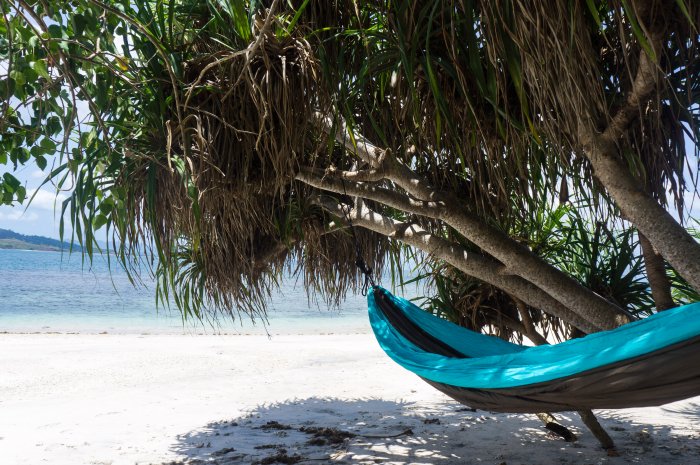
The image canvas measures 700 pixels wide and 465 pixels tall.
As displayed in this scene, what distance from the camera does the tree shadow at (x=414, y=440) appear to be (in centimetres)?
241

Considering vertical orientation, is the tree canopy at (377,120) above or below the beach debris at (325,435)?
above

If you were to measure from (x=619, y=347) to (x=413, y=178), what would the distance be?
0.93 meters

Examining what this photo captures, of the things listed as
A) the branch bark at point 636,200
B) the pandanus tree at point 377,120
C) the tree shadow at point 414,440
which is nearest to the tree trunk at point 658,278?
the pandanus tree at point 377,120

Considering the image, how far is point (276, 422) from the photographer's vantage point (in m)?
3.07

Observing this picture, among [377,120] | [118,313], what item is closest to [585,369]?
[377,120]

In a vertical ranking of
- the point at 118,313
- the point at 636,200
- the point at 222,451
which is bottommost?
the point at 118,313

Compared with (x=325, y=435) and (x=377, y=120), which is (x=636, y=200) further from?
(x=325, y=435)

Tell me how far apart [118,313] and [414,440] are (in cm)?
1411

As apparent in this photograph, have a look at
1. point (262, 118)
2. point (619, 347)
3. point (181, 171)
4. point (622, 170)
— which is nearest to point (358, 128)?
point (262, 118)

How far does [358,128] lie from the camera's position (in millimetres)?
2293

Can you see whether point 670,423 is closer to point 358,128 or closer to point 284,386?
point 358,128

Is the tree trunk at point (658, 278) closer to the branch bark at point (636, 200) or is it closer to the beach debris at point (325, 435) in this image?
the branch bark at point (636, 200)

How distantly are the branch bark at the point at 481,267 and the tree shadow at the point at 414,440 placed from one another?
2.40 ft

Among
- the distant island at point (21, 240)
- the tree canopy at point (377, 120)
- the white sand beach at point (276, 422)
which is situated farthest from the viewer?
the distant island at point (21, 240)
